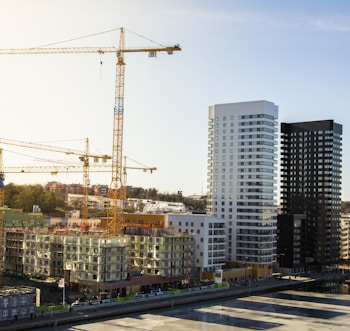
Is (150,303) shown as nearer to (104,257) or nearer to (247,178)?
(104,257)

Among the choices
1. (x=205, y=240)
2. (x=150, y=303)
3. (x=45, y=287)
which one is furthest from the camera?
(x=205, y=240)

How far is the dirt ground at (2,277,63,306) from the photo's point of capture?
2899 inches

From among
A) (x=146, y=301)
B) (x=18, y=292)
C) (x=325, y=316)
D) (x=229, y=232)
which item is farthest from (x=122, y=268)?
(x=229, y=232)

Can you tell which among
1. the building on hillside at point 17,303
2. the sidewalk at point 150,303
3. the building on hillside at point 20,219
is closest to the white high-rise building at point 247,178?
the sidewalk at point 150,303

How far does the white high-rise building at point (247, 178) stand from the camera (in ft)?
368

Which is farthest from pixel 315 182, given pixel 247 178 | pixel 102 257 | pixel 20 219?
pixel 102 257

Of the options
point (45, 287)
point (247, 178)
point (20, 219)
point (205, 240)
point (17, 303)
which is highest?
point (247, 178)

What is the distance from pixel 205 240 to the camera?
10012 centimetres

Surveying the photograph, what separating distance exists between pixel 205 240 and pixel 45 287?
31126 millimetres

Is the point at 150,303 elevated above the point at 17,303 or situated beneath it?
situated beneath

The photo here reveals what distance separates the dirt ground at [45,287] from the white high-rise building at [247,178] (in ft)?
140

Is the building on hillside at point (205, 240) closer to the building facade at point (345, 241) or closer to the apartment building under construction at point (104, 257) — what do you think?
the apartment building under construction at point (104, 257)

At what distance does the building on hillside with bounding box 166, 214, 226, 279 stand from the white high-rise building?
30.0 ft

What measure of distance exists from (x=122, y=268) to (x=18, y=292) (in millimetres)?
22704
